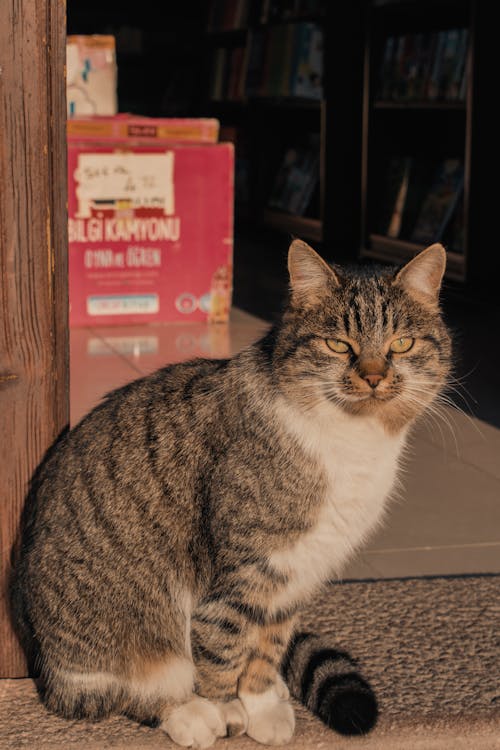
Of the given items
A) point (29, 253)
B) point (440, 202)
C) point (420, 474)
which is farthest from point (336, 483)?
point (440, 202)

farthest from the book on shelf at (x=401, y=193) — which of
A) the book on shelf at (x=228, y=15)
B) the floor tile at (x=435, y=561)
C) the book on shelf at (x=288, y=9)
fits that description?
the floor tile at (x=435, y=561)

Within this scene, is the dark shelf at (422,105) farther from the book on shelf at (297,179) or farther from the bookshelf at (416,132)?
the book on shelf at (297,179)

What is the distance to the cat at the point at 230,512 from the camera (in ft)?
7.28

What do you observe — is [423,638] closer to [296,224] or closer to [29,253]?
[29,253]

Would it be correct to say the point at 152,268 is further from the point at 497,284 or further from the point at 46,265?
the point at 46,265

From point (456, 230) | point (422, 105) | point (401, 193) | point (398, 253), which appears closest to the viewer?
point (456, 230)

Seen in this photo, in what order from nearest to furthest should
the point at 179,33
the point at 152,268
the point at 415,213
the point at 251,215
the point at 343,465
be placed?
the point at 343,465 < the point at 152,268 < the point at 415,213 < the point at 251,215 < the point at 179,33

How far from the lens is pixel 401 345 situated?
229cm

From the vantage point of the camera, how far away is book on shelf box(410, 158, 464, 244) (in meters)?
7.05

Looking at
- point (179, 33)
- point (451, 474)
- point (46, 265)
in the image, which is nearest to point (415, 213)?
point (451, 474)

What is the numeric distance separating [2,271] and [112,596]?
70 centimetres

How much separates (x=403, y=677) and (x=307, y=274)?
91cm

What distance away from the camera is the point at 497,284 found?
257 inches

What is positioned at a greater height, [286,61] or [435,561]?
[286,61]
